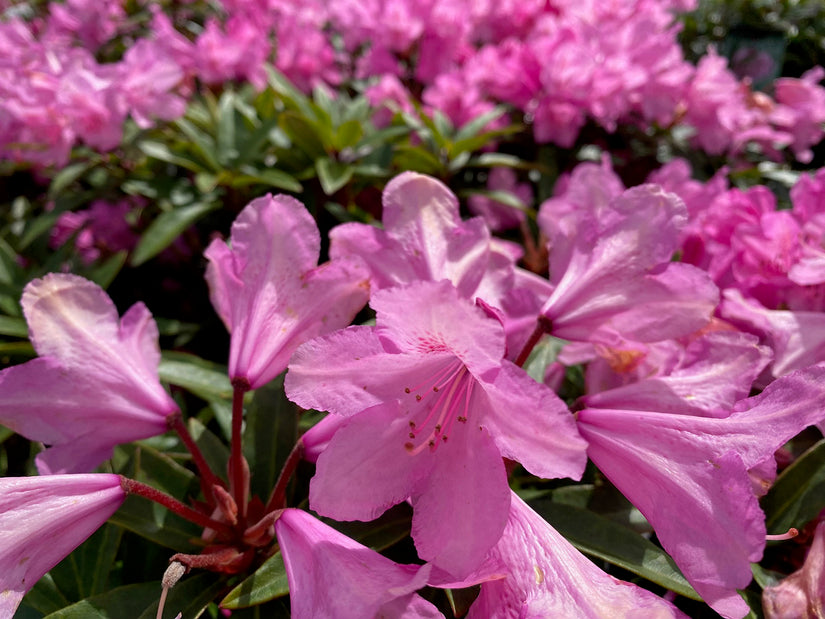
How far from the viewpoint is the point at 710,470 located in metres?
0.55

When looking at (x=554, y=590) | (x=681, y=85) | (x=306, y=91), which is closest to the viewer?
(x=554, y=590)

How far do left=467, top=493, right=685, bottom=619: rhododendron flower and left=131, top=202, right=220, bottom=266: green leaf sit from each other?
98 centimetres

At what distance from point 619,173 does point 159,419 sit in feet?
5.02

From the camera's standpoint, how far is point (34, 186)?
2021mm

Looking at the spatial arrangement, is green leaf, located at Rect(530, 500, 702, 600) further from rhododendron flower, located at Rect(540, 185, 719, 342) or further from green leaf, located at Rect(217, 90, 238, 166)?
green leaf, located at Rect(217, 90, 238, 166)

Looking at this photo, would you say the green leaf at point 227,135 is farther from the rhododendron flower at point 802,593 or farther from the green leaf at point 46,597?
the rhododendron flower at point 802,593

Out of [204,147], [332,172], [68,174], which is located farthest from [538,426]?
[68,174]

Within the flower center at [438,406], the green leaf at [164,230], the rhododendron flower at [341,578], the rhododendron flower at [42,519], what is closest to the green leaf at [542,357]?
the flower center at [438,406]

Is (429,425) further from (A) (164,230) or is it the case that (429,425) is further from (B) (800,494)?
(A) (164,230)

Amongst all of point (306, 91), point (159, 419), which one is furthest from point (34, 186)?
point (159, 419)

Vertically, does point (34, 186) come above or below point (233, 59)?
below

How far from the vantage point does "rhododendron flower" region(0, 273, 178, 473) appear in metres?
0.68

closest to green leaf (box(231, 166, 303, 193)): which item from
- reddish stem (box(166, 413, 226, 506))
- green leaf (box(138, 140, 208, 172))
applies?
green leaf (box(138, 140, 208, 172))

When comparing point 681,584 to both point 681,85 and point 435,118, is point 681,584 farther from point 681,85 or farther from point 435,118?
point 681,85
